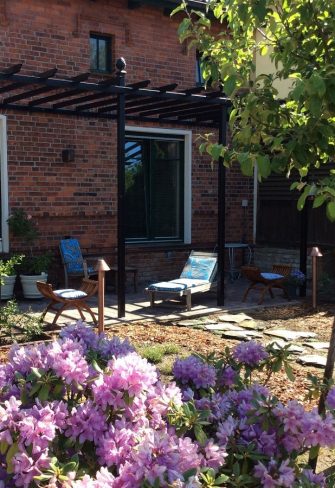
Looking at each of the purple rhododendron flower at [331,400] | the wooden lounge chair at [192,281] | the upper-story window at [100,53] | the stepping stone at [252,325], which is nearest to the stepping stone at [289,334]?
the stepping stone at [252,325]

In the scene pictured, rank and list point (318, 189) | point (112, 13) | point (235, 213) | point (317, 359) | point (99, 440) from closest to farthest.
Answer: point (99, 440) < point (318, 189) < point (317, 359) < point (112, 13) < point (235, 213)

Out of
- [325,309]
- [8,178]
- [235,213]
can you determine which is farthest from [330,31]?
[235,213]

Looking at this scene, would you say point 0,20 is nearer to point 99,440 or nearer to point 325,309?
point 325,309

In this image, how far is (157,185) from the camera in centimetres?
1219

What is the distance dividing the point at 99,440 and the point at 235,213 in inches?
446

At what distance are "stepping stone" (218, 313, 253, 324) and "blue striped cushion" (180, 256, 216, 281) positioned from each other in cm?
94

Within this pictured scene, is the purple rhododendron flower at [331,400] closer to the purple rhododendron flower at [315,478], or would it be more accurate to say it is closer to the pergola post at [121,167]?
the purple rhododendron flower at [315,478]

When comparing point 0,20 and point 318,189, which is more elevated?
point 0,20

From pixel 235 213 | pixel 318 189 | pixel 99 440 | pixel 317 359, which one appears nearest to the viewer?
pixel 99 440

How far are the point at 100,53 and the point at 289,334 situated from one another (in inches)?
255

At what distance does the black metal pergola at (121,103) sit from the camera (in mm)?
7679

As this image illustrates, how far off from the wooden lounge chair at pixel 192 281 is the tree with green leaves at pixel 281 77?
5.60 meters

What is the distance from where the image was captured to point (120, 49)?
36.6ft

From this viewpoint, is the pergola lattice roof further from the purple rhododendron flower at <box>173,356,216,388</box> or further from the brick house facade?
the purple rhododendron flower at <box>173,356,216,388</box>
